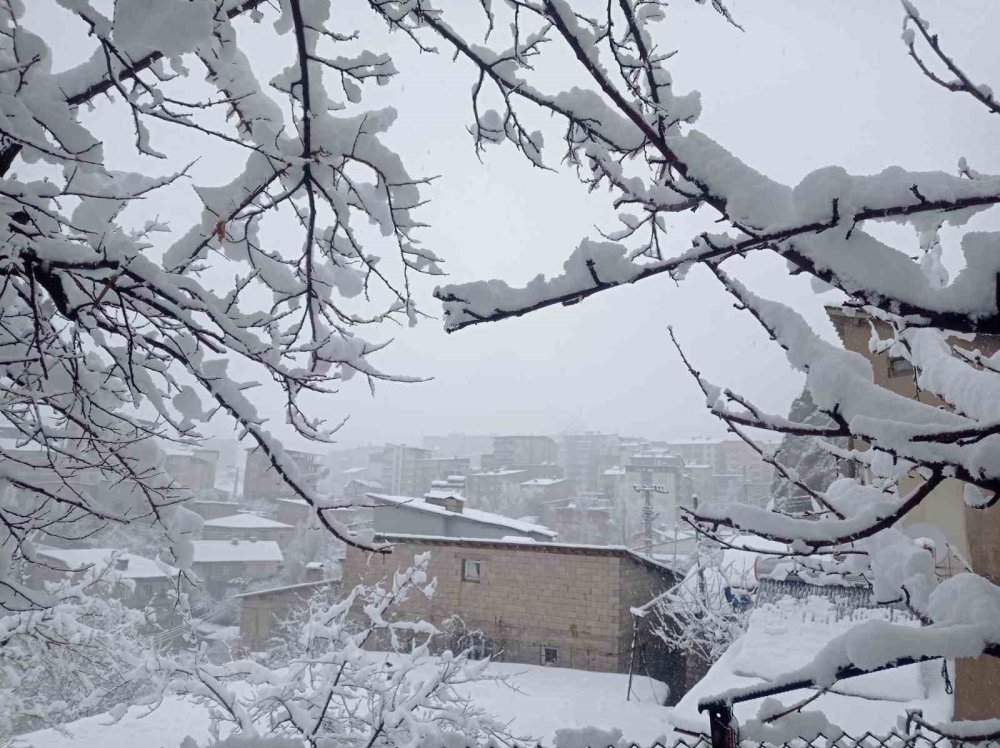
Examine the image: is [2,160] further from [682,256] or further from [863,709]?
[863,709]

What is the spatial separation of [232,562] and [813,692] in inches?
1355

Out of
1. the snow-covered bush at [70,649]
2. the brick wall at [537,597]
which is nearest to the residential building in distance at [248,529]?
the brick wall at [537,597]

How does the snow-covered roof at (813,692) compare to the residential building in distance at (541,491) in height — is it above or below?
above

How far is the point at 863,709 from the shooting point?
5.36m

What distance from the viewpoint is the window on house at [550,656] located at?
1700cm

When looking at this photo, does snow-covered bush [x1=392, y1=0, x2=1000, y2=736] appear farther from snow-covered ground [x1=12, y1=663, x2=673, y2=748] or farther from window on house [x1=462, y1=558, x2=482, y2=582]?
window on house [x1=462, y1=558, x2=482, y2=582]

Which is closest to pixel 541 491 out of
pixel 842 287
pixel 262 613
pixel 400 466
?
pixel 400 466

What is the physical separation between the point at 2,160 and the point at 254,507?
5416 cm

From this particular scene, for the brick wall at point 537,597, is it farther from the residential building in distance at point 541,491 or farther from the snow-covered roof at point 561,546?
the residential building in distance at point 541,491

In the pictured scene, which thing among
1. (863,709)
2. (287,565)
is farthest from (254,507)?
(863,709)

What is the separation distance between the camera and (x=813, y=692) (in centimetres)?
577

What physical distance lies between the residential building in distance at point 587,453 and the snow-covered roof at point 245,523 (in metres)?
46.0

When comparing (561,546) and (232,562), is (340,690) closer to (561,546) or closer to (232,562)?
(561,546)

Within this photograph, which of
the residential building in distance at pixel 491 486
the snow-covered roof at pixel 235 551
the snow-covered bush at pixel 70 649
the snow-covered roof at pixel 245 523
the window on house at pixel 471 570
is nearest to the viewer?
the snow-covered bush at pixel 70 649
